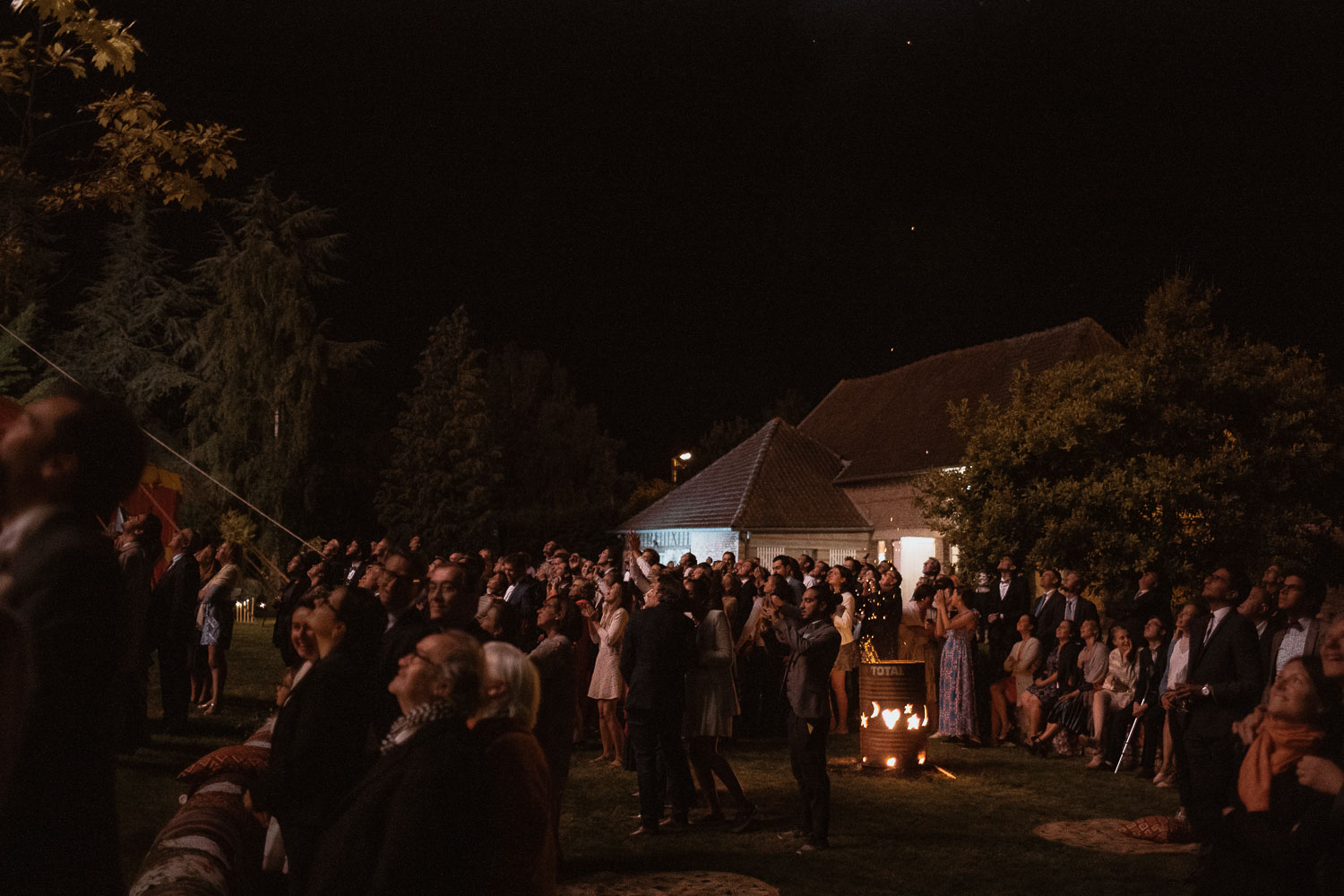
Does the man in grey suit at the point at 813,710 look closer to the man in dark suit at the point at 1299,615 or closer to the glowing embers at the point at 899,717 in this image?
the glowing embers at the point at 899,717

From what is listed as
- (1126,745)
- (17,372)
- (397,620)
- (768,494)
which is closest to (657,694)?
(397,620)

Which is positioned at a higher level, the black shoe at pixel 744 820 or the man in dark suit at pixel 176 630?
the man in dark suit at pixel 176 630

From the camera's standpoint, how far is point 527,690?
3836mm

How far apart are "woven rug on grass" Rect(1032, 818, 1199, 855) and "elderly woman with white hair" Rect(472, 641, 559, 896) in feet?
18.9

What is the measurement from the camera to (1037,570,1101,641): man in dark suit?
12.8 meters

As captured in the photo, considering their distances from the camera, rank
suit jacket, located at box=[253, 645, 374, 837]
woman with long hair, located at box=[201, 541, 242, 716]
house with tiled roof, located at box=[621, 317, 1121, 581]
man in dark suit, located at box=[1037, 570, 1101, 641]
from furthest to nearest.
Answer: house with tiled roof, located at box=[621, 317, 1121, 581] < man in dark suit, located at box=[1037, 570, 1101, 641] < woman with long hair, located at box=[201, 541, 242, 716] < suit jacket, located at box=[253, 645, 374, 837]

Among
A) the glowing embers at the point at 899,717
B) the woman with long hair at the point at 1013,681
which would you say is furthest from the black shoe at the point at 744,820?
the woman with long hair at the point at 1013,681

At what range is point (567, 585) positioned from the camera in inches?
548

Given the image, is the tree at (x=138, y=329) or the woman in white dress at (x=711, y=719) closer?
the woman in white dress at (x=711, y=719)

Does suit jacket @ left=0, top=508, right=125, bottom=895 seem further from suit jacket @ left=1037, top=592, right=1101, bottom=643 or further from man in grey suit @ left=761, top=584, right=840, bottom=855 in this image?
suit jacket @ left=1037, top=592, right=1101, bottom=643

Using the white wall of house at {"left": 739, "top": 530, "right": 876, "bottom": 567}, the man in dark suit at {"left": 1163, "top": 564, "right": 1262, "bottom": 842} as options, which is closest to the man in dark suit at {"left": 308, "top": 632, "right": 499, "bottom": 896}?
the man in dark suit at {"left": 1163, "top": 564, "right": 1262, "bottom": 842}

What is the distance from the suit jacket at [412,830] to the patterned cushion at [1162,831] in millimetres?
6726

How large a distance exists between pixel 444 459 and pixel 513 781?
149 feet

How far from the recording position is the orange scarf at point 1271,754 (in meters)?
3.88
